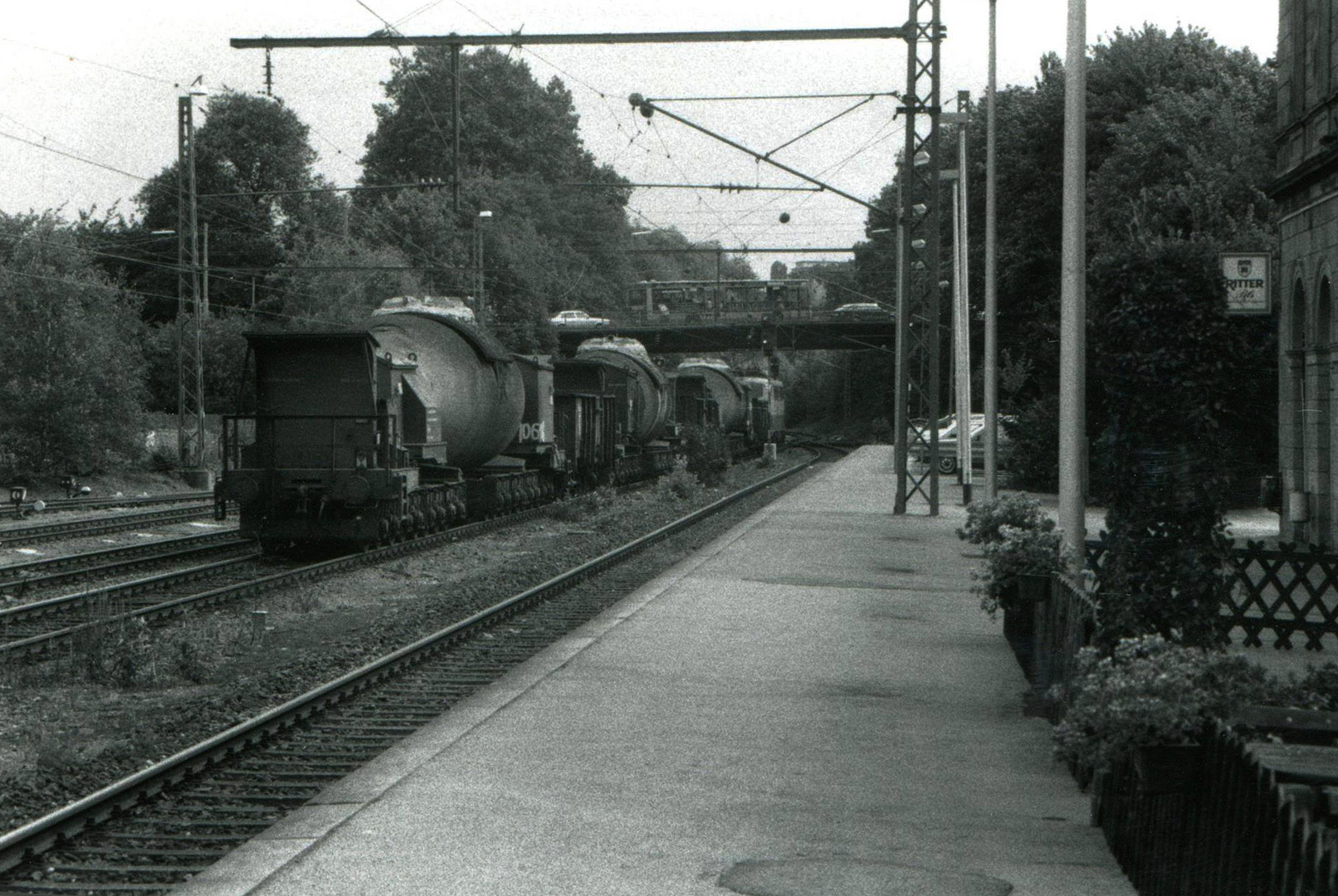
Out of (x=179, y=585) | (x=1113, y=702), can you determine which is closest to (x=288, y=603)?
(x=179, y=585)

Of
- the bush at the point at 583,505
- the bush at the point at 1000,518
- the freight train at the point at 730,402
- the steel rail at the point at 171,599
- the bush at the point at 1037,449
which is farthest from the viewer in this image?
the freight train at the point at 730,402

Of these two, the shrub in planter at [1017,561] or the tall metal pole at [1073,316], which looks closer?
the shrub in planter at [1017,561]

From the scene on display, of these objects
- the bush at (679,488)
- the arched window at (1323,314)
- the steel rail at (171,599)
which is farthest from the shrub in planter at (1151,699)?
the bush at (679,488)

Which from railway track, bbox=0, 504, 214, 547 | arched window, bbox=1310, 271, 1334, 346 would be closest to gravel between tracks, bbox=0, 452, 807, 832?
railway track, bbox=0, 504, 214, 547

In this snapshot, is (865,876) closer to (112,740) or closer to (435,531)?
(112,740)

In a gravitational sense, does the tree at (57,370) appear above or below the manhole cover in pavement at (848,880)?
above

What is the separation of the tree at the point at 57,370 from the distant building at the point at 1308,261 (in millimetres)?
25222

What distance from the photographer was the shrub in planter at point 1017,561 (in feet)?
39.2

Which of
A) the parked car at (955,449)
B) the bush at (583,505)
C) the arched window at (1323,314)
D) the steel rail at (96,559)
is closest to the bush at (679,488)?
the bush at (583,505)

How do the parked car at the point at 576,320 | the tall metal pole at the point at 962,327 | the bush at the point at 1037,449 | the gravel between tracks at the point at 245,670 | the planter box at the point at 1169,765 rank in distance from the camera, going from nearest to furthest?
the planter box at the point at 1169,765, the gravel between tracks at the point at 245,670, the tall metal pole at the point at 962,327, the bush at the point at 1037,449, the parked car at the point at 576,320

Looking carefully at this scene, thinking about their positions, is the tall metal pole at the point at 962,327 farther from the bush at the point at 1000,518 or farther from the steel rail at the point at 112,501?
the bush at the point at 1000,518

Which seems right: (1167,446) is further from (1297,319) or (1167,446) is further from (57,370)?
(57,370)

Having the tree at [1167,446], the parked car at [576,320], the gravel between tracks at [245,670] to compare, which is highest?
the parked car at [576,320]

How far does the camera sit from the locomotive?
21.9 m
